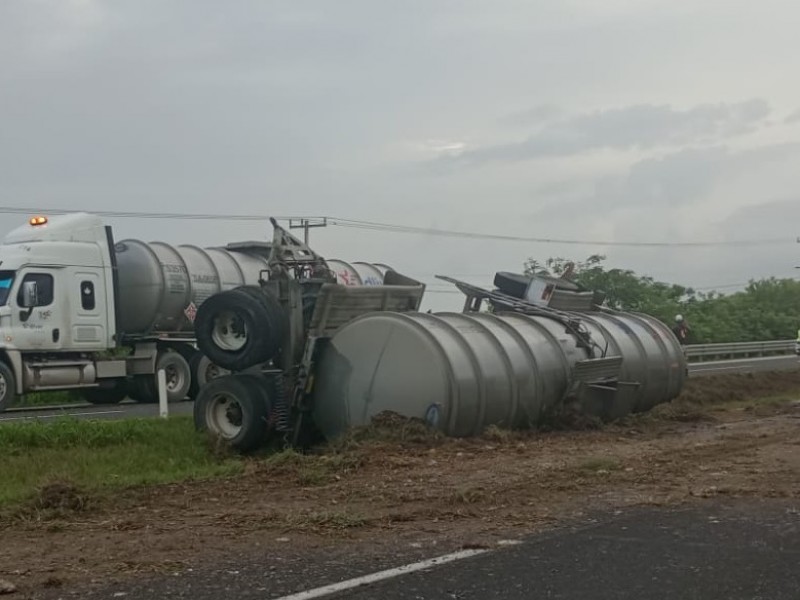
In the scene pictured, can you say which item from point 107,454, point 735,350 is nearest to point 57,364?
point 107,454

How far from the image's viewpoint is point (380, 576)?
611cm

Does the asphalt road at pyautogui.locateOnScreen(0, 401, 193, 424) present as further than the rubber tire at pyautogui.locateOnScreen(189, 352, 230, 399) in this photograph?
No

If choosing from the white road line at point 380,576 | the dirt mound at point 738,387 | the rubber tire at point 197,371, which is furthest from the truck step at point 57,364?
the white road line at point 380,576

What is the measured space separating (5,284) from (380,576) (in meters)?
15.2

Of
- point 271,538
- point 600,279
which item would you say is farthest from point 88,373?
point 600,279

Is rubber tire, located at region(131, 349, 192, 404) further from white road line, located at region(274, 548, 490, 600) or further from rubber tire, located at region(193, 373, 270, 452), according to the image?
Result: white road line, located at region(274, 548, 490, 600)

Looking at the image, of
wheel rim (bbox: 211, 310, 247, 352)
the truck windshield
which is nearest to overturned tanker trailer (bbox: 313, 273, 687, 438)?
wheel rim (bbox: 211, 310, 247, 352)

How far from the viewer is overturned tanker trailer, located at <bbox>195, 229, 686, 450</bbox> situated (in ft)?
41.4

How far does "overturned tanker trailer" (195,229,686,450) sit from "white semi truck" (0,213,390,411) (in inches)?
234

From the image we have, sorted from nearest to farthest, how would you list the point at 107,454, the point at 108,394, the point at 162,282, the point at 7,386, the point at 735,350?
1. the point at 107,454
2. the point at 7,386
3. the point at 162,282
4. the point at 108,394
5. the point at 735,350

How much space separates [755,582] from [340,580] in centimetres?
241

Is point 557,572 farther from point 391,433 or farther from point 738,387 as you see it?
point 738,387

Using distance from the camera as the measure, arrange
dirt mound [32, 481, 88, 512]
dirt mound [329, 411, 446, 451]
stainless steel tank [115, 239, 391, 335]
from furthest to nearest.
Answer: stainless steel tank [115, 239, 391, 335]
dirt mound [329, 411, 446, 451]
dirt mound [32, 481, 88, 512]

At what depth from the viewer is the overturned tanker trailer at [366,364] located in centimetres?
1262
